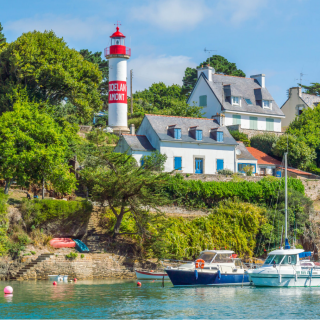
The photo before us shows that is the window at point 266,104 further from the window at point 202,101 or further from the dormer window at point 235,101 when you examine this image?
the window at point 202,101

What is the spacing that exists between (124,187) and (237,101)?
30.1 metres

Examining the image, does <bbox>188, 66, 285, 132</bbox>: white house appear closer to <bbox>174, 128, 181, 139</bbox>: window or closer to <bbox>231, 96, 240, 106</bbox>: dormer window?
<bbox>231, 96, 240, 106</bbox>: dormer window

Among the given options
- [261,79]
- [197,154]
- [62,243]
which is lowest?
[62,243]

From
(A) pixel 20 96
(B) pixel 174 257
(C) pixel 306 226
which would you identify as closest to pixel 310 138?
(C) pixel 306 226

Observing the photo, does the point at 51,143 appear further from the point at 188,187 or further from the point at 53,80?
the point at 188,187

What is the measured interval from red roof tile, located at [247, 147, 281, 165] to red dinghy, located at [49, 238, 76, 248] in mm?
24857

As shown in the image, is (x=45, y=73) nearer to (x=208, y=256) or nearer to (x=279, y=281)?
(x=208, y=256)

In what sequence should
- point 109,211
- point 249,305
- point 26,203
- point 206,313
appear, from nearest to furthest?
1. point 206,313
2. point 249,305
3. point 26,203
4. point 109,211

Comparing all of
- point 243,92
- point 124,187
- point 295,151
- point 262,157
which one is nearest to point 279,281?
point 124,187

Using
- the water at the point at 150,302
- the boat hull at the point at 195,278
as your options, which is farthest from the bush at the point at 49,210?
the boat hull at the point at 195,278

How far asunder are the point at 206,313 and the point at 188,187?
69.3ft

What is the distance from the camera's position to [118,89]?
59.4 meters

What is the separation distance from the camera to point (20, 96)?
1645 inches

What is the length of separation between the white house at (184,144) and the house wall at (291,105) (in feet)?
74.5
